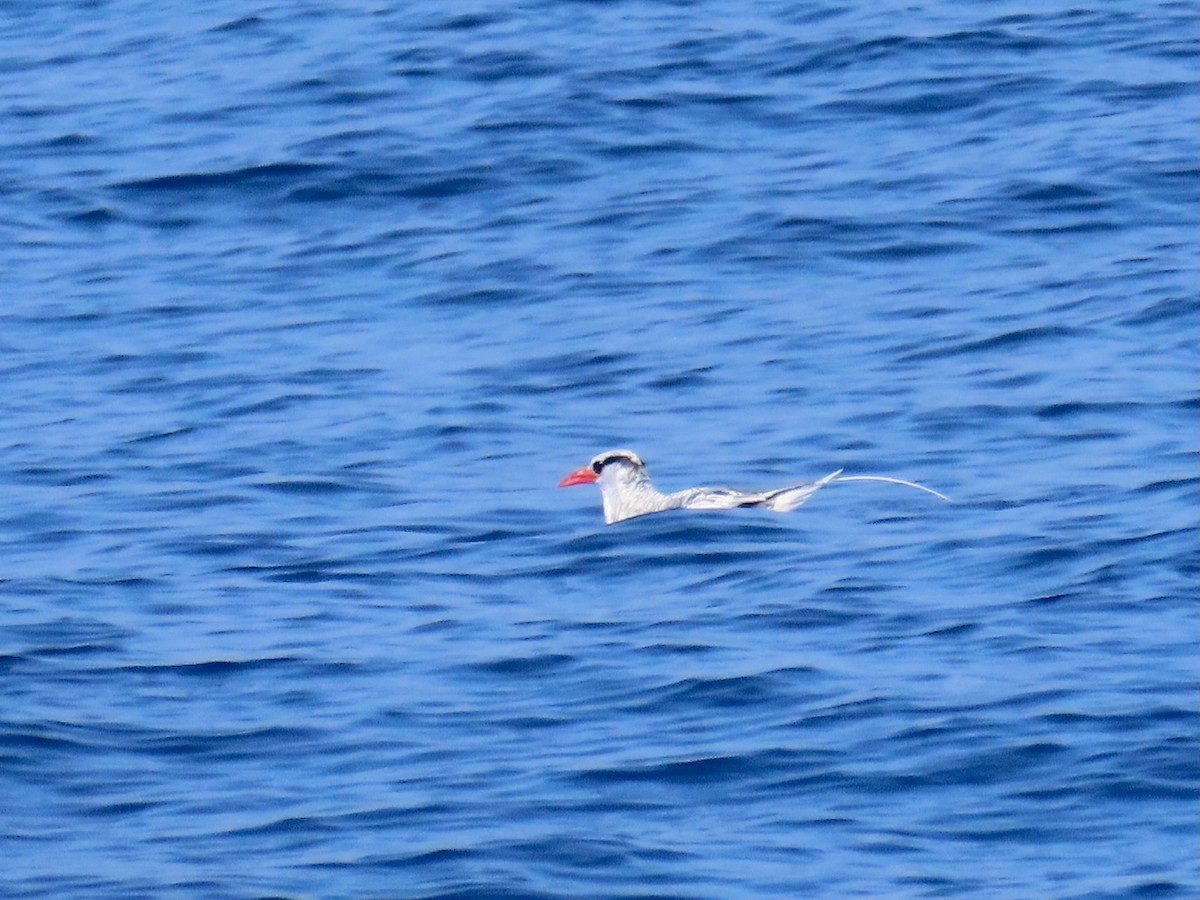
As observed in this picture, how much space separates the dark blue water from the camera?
30.5 feet

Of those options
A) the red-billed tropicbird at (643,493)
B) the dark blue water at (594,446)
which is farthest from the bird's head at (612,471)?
the dark blue water at (594,446)

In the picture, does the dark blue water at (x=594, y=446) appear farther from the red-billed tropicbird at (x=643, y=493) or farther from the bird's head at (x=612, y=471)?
the bird's head at (x=612, y=471)

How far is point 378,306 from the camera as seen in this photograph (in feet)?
57.1

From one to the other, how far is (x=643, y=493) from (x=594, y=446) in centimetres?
139

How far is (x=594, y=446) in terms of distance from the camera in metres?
14.9

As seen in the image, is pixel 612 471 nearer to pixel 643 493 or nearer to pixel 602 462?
pixel 602 462

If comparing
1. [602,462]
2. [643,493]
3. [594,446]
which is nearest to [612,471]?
[602,462]

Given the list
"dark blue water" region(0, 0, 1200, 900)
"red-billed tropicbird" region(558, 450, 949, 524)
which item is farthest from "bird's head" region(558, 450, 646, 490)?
"dark blue water" region(0, 0, 1200, 900)

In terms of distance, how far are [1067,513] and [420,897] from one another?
16.9 feet

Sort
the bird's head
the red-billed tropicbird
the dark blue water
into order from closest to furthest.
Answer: the dark blue water → the red-billed tropicbird → the bird's head

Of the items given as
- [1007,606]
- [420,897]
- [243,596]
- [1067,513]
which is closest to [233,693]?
[243,596]

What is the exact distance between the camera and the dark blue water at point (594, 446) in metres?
9.30

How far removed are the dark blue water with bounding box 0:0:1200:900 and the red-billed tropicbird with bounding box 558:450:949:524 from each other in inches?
4.1

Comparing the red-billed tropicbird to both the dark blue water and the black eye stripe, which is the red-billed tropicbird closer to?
the black eye stripe
